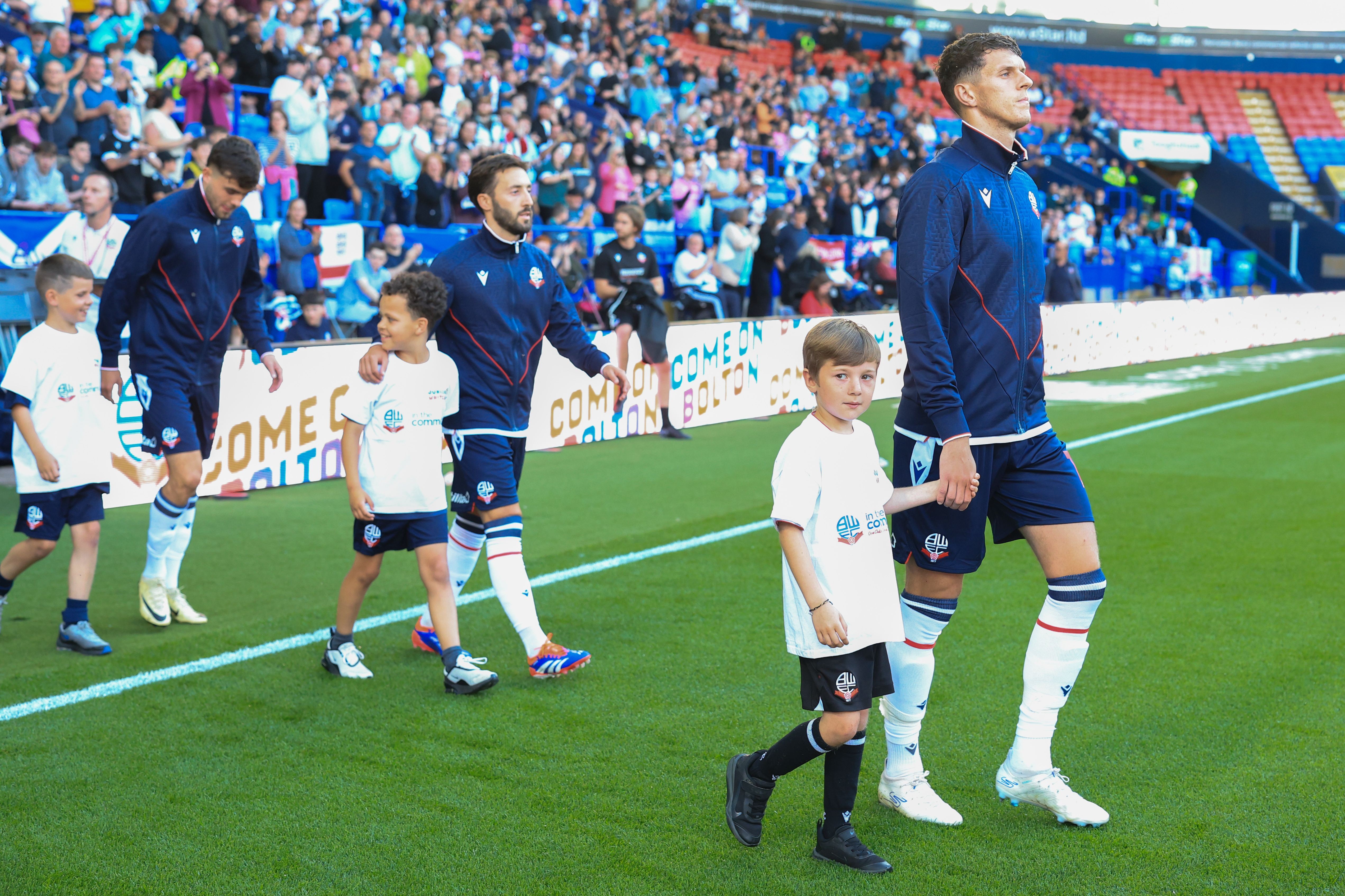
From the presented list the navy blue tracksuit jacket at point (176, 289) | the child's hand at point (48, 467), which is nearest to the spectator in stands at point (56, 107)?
the navy blue tracksuit jacket at point (176, 289)

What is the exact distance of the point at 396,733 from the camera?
4.39 m

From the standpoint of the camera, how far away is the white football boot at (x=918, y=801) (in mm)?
3637

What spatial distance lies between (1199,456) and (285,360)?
7.57 m

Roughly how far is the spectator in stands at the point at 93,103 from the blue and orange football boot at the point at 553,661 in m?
9.05

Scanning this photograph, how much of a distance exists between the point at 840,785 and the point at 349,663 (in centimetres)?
233

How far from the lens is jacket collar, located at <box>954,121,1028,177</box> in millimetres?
3564

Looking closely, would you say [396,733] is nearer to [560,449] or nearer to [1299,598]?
[1299,598]

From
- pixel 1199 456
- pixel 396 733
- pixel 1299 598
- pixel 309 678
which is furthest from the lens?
pixel 1199 456

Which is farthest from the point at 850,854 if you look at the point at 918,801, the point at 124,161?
the point at 124,161

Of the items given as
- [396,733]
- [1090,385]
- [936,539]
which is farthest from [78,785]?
[1090,385]

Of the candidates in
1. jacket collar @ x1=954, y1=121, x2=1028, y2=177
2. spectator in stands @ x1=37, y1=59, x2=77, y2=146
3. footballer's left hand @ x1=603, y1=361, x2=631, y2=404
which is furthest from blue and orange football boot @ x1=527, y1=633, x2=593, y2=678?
spectator in stands @ x1=37, y1=59, x2=77, y2=146

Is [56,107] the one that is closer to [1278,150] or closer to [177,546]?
[177,546]

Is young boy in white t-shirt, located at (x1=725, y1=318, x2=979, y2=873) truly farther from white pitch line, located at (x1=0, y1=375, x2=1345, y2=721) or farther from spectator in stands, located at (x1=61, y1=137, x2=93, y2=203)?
spectator in stands, located at (x1=61, y1=137, x2=93, y2=203)

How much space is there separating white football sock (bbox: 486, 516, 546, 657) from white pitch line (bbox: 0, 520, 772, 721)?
22.8 inches
